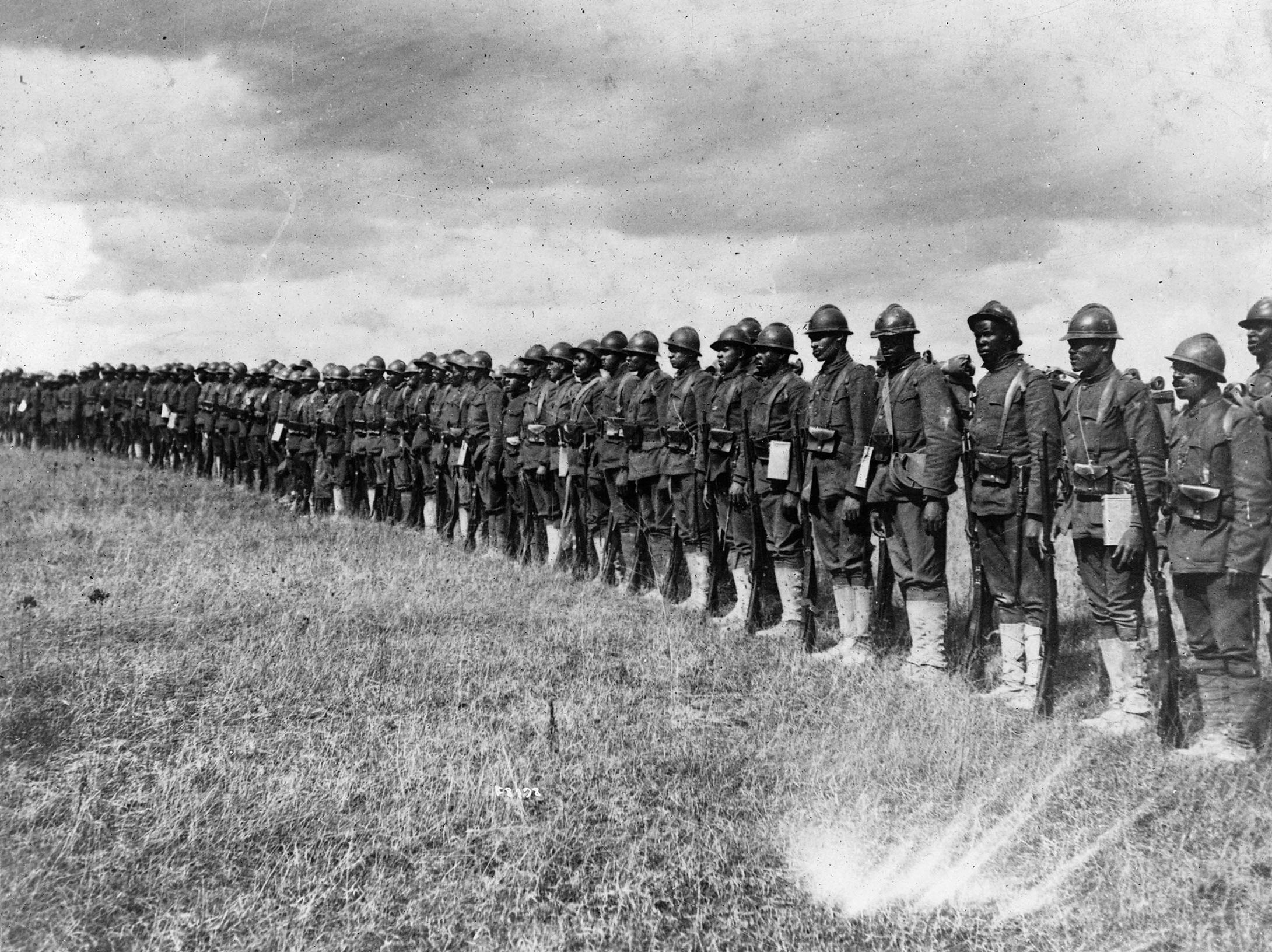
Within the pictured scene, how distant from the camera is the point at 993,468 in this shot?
6305mm

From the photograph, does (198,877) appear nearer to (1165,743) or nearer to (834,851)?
(834,851)

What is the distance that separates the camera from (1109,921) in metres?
3.50

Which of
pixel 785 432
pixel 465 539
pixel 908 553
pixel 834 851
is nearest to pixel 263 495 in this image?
pixel 465 539

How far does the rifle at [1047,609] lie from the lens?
584 centimetres

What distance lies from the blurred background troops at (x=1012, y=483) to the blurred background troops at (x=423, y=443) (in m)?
8.73

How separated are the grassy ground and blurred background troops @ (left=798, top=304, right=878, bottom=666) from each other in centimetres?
58

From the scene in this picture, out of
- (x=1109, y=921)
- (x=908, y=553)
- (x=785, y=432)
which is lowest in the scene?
(x=1109, y=921)

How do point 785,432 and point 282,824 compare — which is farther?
point 785,432

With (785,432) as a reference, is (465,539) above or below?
below

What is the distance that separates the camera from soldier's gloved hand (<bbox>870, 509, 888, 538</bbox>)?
23.6 feet

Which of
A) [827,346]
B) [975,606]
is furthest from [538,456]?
[975,606]

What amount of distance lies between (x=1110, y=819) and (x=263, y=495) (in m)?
15.8

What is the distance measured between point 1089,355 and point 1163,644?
186 centimetres

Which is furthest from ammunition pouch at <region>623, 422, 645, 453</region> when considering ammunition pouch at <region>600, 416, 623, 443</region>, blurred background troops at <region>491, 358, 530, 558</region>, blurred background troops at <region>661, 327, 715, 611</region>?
blurred background troops at <region>491, 358, 530, 558</region>
